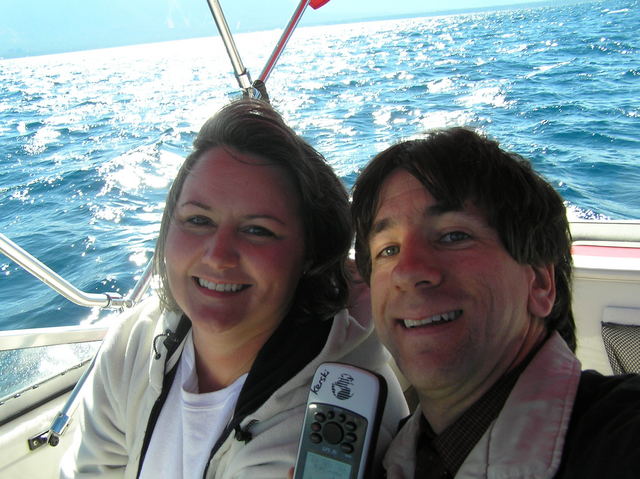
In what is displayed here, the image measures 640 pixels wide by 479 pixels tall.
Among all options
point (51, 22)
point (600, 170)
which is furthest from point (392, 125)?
point (51, 22)

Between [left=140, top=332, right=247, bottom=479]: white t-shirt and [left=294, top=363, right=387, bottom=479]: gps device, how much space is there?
322mm

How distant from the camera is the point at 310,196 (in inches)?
47.0

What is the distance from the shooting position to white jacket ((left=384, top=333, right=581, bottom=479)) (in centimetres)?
75

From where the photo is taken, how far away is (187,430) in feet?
3.73

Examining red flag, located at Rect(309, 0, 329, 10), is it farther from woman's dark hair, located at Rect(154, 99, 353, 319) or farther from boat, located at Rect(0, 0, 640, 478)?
woman's dark hair, located at Rect(154, 99, 353, 319)

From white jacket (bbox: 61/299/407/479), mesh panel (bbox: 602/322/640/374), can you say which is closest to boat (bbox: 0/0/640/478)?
mesh panel (bbox: 602/322/640/374)

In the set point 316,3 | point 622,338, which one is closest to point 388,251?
point 622,338

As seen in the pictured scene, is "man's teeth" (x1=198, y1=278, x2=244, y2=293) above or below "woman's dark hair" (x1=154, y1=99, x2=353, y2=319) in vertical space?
below

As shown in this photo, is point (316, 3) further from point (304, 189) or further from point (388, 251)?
point (388, 251)

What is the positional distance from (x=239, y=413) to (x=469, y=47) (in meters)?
15.2

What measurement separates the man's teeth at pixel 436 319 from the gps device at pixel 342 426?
15 cm

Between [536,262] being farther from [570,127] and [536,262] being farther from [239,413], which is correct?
[570,127]

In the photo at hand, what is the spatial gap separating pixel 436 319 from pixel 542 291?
0.26 meters

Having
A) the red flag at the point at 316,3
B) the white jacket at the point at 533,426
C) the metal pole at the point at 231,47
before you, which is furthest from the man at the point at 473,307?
the red flag at the point at 316,3
